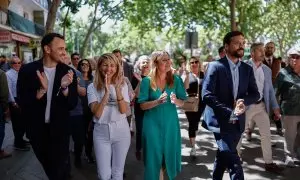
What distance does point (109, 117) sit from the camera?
4.25 m

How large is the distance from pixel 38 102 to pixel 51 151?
0.50 metres

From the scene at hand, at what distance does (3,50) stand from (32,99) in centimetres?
1989

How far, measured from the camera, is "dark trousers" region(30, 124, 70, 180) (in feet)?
13.1

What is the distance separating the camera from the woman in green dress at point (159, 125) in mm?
4492

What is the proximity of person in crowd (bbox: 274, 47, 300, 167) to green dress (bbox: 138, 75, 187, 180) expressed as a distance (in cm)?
261

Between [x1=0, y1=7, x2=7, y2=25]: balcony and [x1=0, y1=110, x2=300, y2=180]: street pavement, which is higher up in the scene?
[x1=0, y1=7, x2=7, y2=25]: balcony

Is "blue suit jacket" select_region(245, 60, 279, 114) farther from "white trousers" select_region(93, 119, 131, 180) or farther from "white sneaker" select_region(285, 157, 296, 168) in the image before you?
"white trousers" select_region(93, 119, 131, 180)

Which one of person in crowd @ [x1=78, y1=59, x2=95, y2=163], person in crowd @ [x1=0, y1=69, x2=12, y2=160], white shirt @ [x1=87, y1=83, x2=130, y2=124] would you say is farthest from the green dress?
person in crowd @ [x1=0, y1=69, x2=12, y2=160]

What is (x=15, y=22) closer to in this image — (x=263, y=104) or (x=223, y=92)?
(x=263, y=104)

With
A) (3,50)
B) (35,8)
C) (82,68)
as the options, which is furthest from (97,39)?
(82,68)

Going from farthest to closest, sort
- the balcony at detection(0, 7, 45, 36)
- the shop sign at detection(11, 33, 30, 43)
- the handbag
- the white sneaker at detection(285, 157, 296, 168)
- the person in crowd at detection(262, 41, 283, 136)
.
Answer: the shop sign at detection(11, 33, 30, 43), the balcony at detection(0, 7, 45, 36), the person in crowd at detection(262, 41, 283, 136), the handbag, the white sneaker at detection(285, 157, 296, 168)

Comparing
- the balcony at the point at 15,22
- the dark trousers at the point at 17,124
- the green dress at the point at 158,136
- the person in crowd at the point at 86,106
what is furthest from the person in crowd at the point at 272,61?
the balcony at the point at 15,22

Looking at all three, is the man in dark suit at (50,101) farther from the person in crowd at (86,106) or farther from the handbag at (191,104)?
the handbag at (191,104)

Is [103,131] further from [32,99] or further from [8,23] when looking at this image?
[8,23]
